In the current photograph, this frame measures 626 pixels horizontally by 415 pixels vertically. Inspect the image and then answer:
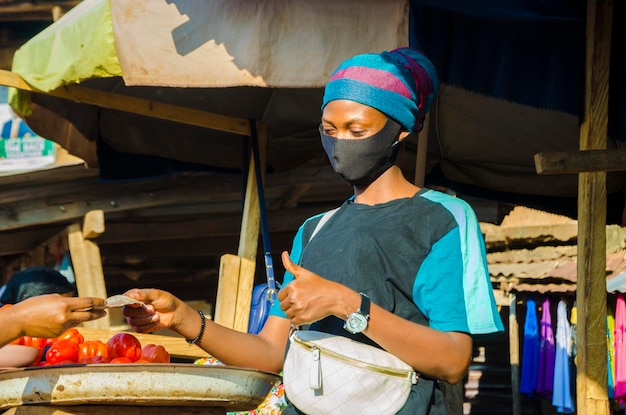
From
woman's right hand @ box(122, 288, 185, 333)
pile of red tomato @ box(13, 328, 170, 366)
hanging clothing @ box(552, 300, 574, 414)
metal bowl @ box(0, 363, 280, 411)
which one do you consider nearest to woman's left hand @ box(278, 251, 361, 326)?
woman's right hand @ box(122, 288, 185, 333)

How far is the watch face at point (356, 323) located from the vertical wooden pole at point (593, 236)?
2.22 m

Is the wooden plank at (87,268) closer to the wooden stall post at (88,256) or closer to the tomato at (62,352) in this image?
the wooden stall post at (88,256)

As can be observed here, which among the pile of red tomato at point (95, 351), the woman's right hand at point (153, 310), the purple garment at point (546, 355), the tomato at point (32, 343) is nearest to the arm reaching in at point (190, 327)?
the woman's right hand at point (153, 310)

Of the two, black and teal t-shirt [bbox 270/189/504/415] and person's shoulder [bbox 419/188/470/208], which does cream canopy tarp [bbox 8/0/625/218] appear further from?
black and teal t-shirt [bbox 270/189/504/415]

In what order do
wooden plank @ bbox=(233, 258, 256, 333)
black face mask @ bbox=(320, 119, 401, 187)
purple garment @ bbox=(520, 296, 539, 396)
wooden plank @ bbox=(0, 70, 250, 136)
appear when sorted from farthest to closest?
purple garment @ bbox=(520, 296, 539, 396)
wooden plank @ bbox=(233, 258, 256, 333)
wooden plank @ bbox=(0, 70, 250, 136)
black face mask @ bbox=(320, 119, 401, 187)

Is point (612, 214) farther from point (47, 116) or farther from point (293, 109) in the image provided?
point (47, 116)

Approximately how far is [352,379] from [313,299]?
244 millimetres

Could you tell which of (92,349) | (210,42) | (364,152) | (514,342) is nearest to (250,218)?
(210,42)

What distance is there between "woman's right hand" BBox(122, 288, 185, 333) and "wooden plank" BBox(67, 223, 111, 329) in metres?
4.69

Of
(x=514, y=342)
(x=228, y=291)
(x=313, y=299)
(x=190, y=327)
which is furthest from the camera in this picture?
(x=514, y=342)

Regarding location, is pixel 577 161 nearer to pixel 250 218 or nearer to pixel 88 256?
pixel 250 218

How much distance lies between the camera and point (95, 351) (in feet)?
15.0

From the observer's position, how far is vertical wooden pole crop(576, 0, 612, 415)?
4277 mm

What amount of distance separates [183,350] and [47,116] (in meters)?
1.79
